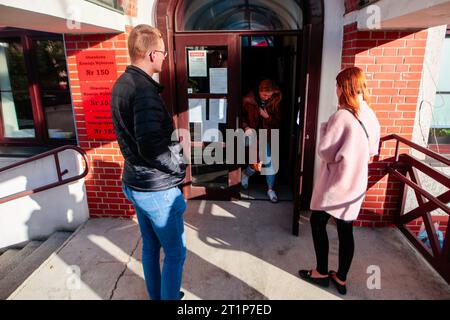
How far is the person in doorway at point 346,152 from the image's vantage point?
2.14m

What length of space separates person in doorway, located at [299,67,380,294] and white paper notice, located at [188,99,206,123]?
2020 mm

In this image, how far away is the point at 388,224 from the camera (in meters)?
3.53

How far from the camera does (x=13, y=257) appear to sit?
12.7ft

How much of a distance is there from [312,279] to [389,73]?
2.14 metres

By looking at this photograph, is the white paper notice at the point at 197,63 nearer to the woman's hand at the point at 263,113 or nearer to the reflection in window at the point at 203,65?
the reflection in window at the point at 203,65

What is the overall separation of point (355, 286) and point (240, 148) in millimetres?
2214

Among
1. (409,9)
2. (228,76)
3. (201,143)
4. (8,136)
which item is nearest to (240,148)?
(201,143)

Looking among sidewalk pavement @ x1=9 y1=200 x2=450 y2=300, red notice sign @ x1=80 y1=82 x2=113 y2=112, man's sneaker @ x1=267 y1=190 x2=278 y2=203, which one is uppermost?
red notice sign @ x1=80 y1=82 x2=113 y2=112

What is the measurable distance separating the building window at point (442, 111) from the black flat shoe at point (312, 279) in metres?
2.18

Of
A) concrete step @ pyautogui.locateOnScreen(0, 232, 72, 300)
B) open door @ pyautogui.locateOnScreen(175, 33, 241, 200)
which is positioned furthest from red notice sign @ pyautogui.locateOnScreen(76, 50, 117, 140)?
concrete step @ pyautogui.locateOnScreen(0, 232, 72, 300)

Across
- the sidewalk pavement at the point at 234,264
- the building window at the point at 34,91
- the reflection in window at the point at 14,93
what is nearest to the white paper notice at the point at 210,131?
the sidewalk pavement at the point at 234,264

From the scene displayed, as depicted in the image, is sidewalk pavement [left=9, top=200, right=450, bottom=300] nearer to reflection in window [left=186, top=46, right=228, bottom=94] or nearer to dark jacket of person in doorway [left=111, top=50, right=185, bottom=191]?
dark jacket of person in doorway [left=111, top=50, right=185, bottom=191]

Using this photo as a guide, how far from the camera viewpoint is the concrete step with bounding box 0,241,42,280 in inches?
147

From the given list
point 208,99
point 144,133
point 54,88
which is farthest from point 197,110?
point 144,133
